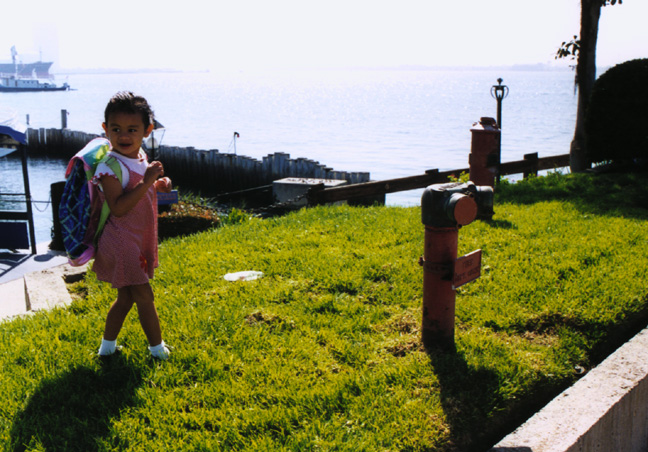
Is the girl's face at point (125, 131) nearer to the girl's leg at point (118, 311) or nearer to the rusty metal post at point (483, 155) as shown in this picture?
the girl's leg at point (118, 311)

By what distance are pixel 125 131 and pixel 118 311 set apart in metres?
1.11

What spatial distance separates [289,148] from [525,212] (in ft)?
145

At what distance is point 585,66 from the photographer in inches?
500

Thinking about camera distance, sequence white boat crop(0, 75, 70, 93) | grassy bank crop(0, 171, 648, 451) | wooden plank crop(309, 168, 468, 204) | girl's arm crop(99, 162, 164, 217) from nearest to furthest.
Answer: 1. grassy bank crop(0, 171, 648, 451)
2. girl's arm crop(99, 162, 164, 217)
3. wooden plank crop(309, 168, 468, 204)
4. white boat crop(0, 75, 70, 93)

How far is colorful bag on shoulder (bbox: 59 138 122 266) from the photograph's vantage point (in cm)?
344

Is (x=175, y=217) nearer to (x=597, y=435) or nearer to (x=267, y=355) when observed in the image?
(x=267, y=355)

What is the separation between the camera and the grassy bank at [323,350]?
3.13 metres

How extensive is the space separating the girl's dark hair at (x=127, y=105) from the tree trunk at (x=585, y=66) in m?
10.8

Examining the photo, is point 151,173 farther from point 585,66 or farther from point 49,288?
point 585,66

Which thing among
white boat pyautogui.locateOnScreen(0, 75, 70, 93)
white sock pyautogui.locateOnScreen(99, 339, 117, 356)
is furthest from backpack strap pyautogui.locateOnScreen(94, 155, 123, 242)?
white boat pyautogui.locateOnScreen(0, 75, 70, 93)

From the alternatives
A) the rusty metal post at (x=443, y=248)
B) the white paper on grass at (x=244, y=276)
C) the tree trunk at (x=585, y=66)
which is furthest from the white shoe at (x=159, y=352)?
the tree trunk at (x=585, y=66)

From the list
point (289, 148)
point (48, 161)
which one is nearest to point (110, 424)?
point (48, 161)

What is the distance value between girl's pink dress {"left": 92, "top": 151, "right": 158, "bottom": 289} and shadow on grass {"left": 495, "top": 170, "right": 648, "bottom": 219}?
6.06m

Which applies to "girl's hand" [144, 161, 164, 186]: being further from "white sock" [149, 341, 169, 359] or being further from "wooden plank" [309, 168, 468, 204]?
"wooden plank" [309, 168, 468, 204]
